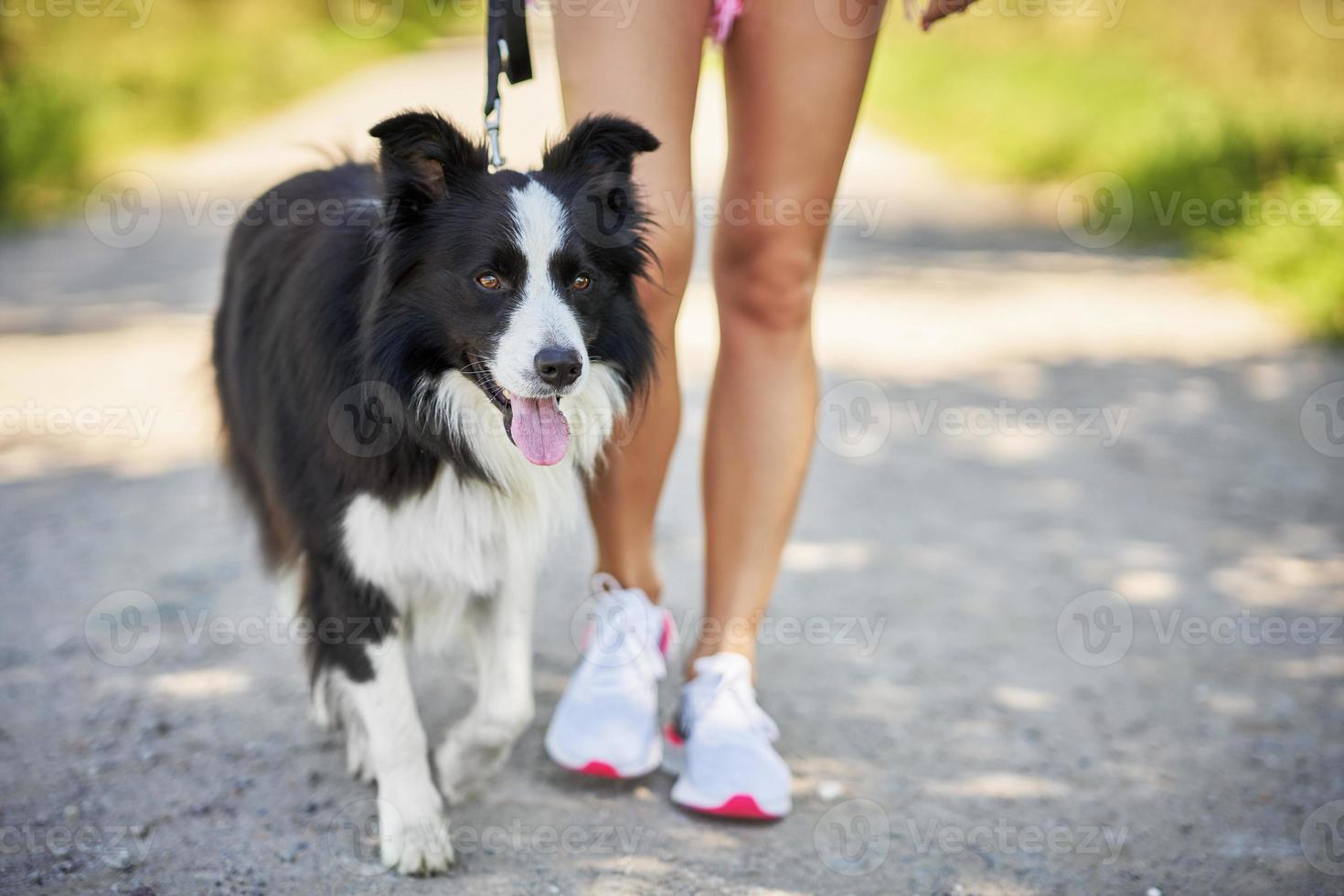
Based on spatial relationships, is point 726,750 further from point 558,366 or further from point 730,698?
point 558,366

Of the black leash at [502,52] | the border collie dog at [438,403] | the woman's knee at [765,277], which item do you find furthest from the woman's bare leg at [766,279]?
the black leash at [502,52]

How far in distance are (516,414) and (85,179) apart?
8.81 metres

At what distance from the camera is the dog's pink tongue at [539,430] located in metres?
2.21

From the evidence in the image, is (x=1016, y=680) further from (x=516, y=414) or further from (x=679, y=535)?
(x=516, y=414)

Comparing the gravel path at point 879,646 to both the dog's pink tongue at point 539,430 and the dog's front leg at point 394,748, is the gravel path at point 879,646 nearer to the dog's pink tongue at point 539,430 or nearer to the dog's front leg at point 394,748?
the dog's front leg at point 394,748

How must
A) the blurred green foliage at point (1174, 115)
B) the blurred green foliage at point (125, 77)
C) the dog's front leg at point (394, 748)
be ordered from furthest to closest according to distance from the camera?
the blurred green foliage at point (125, 77), the blurred green foliage at point (1174, 115), the dog's front leg at point (394, 748)

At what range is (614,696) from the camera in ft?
8.51

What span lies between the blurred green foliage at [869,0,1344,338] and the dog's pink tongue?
17.8 feet

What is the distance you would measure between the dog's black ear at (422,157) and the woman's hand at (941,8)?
106cm

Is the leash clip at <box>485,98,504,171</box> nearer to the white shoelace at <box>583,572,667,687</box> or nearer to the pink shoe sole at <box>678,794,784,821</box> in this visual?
the white shoelace at <box>583,572,667,687</box>

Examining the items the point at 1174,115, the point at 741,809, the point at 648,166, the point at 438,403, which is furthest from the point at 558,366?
the point at 1174,115

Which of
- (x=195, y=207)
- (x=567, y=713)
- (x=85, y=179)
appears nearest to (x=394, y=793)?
(x=567, y=713)

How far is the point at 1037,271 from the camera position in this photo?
7824mm

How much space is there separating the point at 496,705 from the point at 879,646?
134 cm
